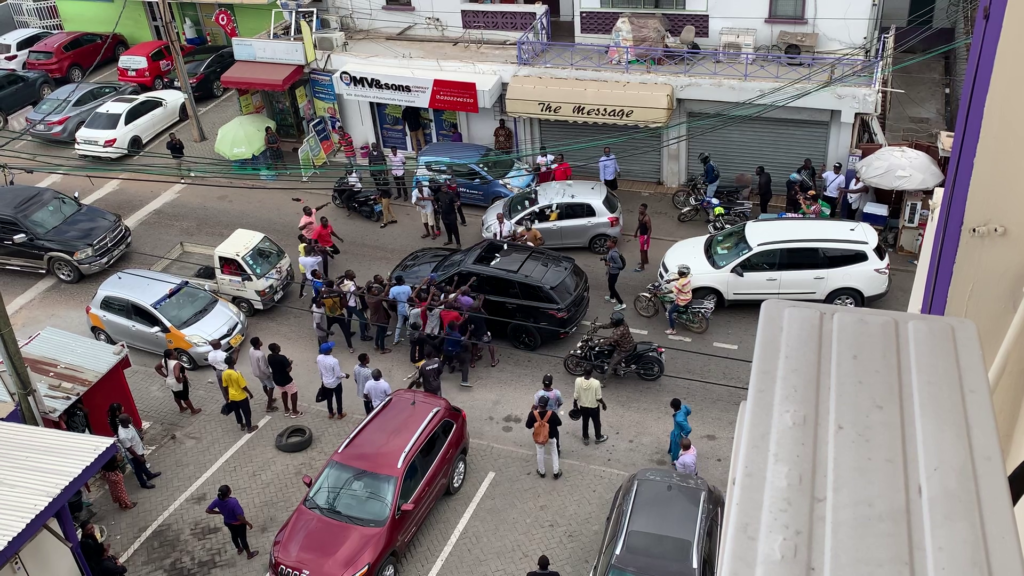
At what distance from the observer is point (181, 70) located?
24.6m

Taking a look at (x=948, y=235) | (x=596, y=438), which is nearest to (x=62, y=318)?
(x=596, y=438)

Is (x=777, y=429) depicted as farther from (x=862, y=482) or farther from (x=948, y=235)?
(x=948, y=235)

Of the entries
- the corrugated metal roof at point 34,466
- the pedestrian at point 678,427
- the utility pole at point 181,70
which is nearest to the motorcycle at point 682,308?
the pedestrian at point 678,427

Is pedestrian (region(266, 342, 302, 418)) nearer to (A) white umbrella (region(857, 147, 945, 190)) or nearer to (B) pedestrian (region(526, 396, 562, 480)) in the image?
(B) pedestrian (region(526, 396, 562, 480))

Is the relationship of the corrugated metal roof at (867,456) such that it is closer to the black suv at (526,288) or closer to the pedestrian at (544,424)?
the pedestrian at (544,424)

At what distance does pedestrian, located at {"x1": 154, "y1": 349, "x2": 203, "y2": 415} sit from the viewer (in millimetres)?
14758

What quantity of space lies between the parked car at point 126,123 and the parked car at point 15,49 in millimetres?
6884

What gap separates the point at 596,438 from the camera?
14102 mm

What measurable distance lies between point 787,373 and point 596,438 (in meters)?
9.60

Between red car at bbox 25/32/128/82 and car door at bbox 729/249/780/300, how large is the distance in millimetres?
22950

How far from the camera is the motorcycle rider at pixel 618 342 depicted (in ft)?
48.3

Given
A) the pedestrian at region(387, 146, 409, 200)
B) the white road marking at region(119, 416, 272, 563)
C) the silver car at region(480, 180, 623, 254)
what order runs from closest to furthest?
1. the white road marking at region(119, 416, 272, 563)
2. the silver car at region(480, 180, 623, 254)
3. the pedestrian at region(387, 146, 409, 200)

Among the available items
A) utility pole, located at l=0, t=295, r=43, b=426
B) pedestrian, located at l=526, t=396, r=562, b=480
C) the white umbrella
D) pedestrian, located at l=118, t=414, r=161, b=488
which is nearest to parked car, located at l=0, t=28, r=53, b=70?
pedestrian, located at l=118, t=414, r=161, b=488

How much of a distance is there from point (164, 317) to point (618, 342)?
8.44 m
